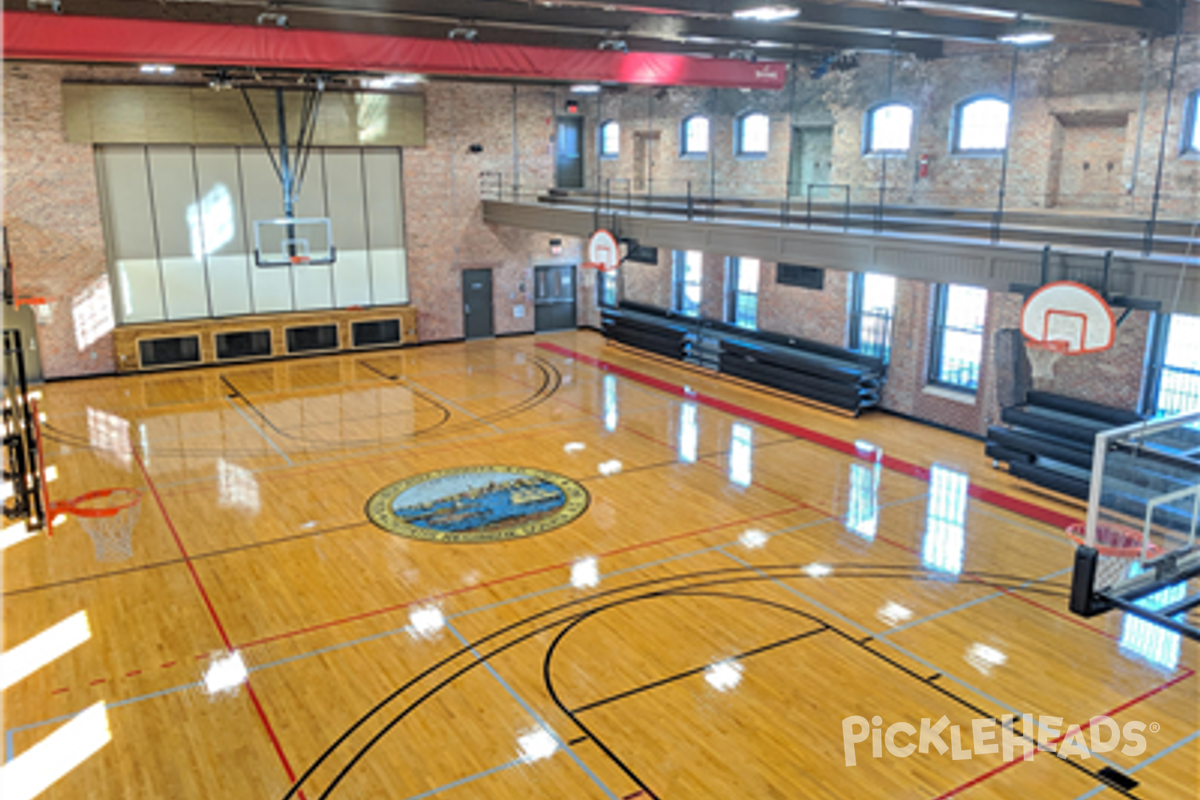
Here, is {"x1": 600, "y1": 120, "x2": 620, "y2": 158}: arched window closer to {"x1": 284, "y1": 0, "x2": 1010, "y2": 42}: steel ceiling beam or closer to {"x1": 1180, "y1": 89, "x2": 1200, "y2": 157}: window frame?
{"x1": 284, "y1": 0, "x2": 1010, "y2": 42}: steel ceiling beam

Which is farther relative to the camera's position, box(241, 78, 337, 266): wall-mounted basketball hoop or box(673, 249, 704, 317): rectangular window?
box(673, 249, 704, 317): rectangular window

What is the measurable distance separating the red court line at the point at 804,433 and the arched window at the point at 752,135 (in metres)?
5.54

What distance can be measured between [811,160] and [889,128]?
201 centimetres

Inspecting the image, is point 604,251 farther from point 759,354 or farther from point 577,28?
point 577,28

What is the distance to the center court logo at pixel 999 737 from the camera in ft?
23.8

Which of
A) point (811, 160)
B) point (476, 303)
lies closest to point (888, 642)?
point (811, 160)

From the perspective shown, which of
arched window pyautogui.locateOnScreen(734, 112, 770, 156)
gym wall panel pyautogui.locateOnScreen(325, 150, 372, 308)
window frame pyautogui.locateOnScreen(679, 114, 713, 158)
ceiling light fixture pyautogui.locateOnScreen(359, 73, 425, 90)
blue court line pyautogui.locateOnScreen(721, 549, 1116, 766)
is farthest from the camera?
gym wall panel pyautogui.locateOnScreen(325, 150, 372, 308)

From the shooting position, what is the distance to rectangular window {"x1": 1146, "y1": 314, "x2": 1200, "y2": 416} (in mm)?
12492

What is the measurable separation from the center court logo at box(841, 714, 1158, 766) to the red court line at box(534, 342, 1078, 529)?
4.85m

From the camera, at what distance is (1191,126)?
1221cm

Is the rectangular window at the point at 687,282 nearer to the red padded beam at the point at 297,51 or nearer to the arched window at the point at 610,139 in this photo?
the arched window at the point at 610,139

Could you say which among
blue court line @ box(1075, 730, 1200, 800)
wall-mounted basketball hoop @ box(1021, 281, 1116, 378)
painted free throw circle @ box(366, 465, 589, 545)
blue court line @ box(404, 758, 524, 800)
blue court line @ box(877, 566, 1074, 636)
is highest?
wall-mounted basketball hoop @ box(1021, 281, 1116, 378)

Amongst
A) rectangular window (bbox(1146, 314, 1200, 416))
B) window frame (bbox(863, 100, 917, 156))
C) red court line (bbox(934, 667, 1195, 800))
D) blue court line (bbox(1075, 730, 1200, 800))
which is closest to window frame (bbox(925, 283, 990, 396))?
window frame (bbox(863, 100, 917, 156))

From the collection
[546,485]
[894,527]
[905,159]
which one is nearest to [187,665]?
[546,485]
